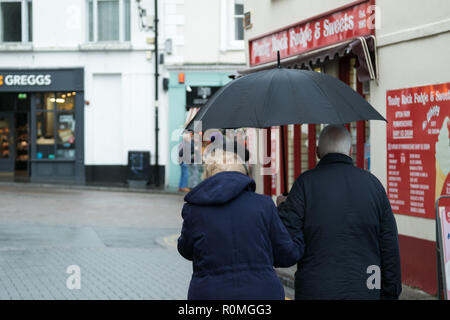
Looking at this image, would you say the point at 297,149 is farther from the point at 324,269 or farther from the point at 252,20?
the point at 324,269

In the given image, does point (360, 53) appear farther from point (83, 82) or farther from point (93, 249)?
point (83, 82)

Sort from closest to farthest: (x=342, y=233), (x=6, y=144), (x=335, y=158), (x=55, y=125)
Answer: (x=342, y=233) < (x=335, y=158) < (x=55, y=125) < (x=6, y=144)

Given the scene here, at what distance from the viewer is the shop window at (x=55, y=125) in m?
25.5

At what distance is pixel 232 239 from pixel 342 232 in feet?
2.56

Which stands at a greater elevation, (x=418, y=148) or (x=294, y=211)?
(x=418, y=148)

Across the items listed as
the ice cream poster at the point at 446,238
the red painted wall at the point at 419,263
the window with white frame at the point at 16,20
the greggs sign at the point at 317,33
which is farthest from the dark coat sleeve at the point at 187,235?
the window with white frame at the point at 16,20

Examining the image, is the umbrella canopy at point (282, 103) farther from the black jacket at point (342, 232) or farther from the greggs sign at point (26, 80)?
the greggs sign at point (26, 80)

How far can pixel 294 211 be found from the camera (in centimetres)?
404

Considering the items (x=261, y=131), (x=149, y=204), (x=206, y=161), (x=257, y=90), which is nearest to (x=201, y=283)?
(x=206, y=161)

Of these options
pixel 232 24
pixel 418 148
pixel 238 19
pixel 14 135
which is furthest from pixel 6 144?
pixel 418 148

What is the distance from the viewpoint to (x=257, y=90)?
4469 mm

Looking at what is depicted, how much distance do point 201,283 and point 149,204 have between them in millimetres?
15331

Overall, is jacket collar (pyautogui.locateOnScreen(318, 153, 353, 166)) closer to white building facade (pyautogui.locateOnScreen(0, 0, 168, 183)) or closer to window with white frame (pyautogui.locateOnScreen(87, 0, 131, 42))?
white building facade (pyautogui.locateOnScreen(0, 0, 168, 183))

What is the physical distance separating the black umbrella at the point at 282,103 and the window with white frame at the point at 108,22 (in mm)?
20998
